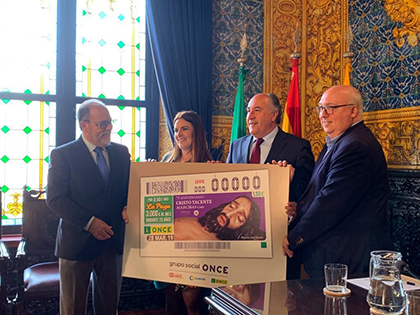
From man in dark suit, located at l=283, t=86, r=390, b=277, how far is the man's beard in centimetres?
30

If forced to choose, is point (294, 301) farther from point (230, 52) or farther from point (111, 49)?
point (111, 49)

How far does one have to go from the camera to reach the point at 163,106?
3848 mm

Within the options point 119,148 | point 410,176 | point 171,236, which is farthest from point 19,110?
point 410,176

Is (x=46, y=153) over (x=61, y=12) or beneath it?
beneath

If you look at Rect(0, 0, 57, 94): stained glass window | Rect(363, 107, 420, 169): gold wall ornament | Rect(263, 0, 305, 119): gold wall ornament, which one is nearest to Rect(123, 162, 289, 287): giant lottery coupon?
Rect(363, 107, 420, 169): gold wall ornament

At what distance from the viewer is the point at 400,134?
3.21 m

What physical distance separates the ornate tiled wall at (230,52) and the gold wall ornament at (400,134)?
4.29 ft

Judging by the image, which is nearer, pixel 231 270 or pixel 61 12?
pixel 231 270

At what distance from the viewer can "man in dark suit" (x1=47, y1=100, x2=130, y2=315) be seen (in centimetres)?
226

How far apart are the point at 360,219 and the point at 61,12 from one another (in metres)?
3.13

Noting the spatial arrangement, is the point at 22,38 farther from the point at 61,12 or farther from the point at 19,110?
the point at 19,110

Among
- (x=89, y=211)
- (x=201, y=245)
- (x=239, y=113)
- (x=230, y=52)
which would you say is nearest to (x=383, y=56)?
(x=239, y=113)

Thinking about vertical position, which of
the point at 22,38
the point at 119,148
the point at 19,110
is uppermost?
the point at 22,38

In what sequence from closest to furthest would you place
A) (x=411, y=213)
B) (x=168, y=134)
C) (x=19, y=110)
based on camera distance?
(x=411, y=213) < (x=19, y=110) < (x=168, y=134)
